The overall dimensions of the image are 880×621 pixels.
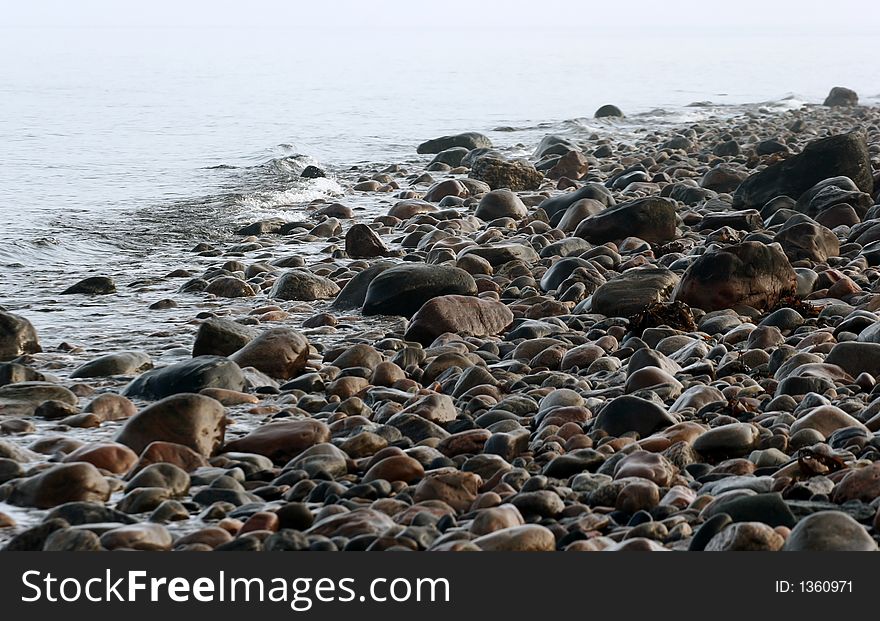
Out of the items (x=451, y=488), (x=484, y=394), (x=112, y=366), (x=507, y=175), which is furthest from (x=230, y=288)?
(x=507, y=175)

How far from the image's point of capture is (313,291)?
6.75 m

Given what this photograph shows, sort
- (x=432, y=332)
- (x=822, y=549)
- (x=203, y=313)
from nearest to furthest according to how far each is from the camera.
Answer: (x=822, y=549)
(x=432, y=332)
(x=203, y=313)

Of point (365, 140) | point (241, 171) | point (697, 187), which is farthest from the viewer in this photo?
point (365, 140)

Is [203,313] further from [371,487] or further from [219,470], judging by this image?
[371,487]

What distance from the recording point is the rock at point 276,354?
5020 millimetres

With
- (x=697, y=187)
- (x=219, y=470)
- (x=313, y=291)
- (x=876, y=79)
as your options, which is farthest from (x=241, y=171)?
(x=876, y=79)

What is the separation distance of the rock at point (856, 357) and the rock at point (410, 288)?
7.95 ft

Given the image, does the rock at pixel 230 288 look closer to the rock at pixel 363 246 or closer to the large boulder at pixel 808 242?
the rock at pixel 363 246

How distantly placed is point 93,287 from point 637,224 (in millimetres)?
3948

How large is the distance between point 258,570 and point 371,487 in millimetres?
677

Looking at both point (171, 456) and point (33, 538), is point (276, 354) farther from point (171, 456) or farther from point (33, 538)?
point (33, 538)

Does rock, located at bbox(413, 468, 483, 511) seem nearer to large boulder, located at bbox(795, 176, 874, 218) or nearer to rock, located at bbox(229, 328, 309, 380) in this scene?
rock, located at bbox(229, 328, 309, 380)

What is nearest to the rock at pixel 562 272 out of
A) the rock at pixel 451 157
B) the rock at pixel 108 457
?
the rock at pixel 108 457

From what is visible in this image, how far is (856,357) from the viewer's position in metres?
4.30
